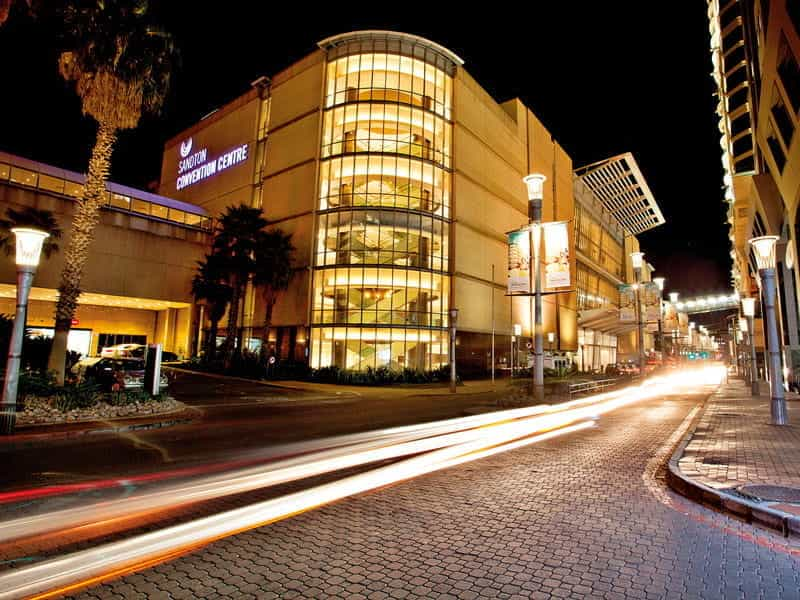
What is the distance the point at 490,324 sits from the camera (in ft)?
139

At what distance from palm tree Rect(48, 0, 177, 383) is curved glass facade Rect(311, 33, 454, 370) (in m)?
20.3

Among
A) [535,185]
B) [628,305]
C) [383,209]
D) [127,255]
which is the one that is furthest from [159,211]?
[628,305]

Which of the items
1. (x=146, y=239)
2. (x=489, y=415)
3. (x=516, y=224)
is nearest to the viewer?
(x=489, y=415)

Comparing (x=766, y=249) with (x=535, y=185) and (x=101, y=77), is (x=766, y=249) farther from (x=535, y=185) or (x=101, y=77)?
(x=101, y=77)

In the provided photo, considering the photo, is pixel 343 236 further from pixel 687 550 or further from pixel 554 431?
pixel 687 550

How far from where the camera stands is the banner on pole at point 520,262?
666 inches

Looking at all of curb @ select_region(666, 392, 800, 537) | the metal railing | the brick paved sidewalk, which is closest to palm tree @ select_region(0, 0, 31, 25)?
curb @ select_region(666, 392, 800, 537)

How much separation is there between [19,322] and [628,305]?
3798cm

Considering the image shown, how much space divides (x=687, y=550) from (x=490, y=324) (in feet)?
126

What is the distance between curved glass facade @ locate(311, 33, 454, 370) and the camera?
35219 millimetres

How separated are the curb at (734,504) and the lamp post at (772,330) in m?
7.64

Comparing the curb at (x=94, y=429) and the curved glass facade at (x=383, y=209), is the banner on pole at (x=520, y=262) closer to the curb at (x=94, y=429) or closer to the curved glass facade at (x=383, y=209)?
the curb at (x=94, y=429)

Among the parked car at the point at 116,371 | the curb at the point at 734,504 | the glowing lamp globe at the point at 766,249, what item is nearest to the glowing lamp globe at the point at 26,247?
the parked car at the point at 116,371

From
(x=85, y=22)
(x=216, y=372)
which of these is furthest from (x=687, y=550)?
(x=216, y=372)
